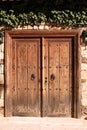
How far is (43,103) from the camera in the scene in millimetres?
9625

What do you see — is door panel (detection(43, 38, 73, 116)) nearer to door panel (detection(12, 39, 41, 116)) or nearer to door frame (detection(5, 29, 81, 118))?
door frame (detection(5, 29, 81, 118))

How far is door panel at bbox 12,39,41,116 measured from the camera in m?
9.65

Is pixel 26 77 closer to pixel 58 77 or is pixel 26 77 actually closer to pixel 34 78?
pixel 34 78

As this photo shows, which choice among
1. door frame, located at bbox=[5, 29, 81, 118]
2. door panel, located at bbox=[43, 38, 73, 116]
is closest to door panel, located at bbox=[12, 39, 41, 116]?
door frame, located at bbox=[5, 29, 81, 118]

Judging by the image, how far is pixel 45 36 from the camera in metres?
9.55

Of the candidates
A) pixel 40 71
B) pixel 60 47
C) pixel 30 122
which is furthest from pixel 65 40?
pixel 30 122

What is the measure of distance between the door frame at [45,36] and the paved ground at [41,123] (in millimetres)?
358

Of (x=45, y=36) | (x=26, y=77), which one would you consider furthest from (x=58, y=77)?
(x=45, y=36)

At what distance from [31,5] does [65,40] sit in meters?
1.37

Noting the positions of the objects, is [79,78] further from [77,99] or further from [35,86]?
[35,86]

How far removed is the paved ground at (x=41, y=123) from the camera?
28.2ft

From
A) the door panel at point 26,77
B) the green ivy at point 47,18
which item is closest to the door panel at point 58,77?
the door panel at point 26,77

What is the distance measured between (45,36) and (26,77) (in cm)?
129

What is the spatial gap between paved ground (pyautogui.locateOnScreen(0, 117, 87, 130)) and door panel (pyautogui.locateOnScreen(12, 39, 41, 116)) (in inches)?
13.8
